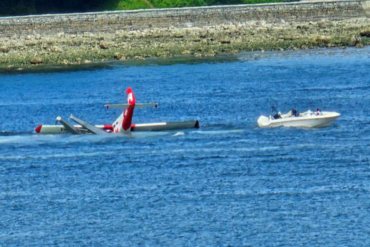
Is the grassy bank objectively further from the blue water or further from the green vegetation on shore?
the blue water

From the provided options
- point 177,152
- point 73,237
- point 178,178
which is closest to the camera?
point 73,237

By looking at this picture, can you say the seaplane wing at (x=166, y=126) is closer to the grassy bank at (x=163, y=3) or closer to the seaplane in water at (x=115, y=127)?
the seaplane in water at (x=115, y=127)

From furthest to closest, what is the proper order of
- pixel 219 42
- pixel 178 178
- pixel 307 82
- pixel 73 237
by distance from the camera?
pixel 219 42
pixel 307 82
pixel 178 178
pixel 73 237

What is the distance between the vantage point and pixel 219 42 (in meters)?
98.1

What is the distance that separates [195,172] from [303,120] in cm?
974

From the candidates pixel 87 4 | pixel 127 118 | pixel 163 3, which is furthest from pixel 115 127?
pixel 87 4

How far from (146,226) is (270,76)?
4243cm

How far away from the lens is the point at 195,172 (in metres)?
44.1

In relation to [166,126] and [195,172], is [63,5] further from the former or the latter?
[195,172]

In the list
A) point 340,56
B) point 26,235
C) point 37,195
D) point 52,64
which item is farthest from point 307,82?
point 26,235

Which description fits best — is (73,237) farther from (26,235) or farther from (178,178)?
(178,178)

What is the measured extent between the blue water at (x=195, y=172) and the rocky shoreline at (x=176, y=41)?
60.7 feet

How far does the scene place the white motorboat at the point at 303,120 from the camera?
5219cm

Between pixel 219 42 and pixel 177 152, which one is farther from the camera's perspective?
pixel 219 42
